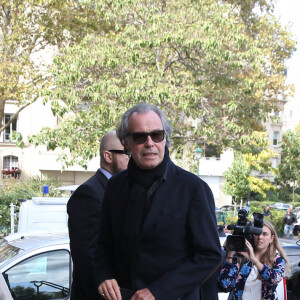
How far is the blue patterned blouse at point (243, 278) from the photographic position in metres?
4.14

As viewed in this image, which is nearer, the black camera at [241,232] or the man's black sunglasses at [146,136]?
the man's black sunglasses at [146,136]

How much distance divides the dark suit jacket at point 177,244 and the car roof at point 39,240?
2889mm

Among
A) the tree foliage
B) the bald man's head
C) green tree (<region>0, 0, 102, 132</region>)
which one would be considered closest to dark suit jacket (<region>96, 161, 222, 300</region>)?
the bald man's head

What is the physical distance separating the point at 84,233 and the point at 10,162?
3489 centimetres

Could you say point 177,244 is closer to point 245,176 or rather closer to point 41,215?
point 41,215

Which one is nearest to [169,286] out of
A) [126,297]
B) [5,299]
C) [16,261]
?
[126,297]

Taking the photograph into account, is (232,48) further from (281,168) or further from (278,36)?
(281,168)

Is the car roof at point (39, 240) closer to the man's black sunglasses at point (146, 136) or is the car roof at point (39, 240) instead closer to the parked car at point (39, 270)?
the parked car at point (39, 270)

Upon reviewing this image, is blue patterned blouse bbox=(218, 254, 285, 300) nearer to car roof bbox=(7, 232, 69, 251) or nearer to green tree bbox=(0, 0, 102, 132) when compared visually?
car roof bbox=(7, 232, 69, 251)

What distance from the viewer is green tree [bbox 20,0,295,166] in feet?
53.6

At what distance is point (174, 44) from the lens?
663 inches

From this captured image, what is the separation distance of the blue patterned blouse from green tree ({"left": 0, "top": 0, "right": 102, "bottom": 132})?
1466cm

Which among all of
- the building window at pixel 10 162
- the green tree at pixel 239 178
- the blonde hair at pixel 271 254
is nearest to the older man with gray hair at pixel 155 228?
the blonde hair at pixel 271 254

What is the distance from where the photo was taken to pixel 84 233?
10.8ft
